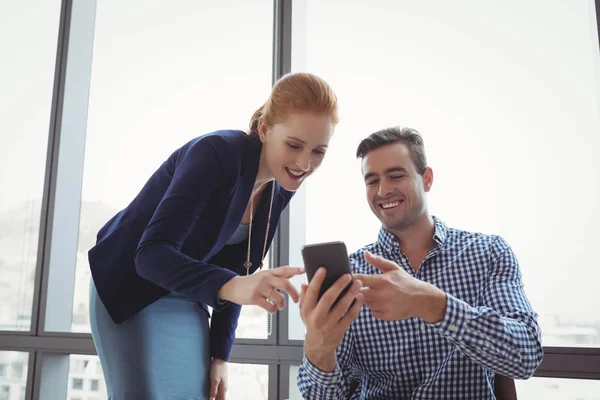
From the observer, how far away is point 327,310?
101cm

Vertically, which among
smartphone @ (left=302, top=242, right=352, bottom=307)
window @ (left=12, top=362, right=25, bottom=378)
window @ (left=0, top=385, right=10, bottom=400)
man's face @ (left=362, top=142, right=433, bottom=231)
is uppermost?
man's face @ (left=362, top=142, right=433, bottom=231)

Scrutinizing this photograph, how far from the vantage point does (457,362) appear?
1267 mm

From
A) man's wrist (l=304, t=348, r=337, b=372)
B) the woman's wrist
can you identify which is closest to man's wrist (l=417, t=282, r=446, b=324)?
man's wrist (l=304, t=348, r=337, b=372)

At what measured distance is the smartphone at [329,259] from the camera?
3.18 feet

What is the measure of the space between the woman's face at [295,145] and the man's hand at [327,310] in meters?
0.38

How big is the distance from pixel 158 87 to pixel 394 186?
166 centimetres

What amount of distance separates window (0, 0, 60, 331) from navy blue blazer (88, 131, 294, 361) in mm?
1768

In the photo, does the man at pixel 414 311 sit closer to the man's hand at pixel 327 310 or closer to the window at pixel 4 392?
the man's hand at pixel 327 310

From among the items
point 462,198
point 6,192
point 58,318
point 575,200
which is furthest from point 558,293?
point 6,192

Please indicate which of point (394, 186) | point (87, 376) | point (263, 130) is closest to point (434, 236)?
point (394, 186)

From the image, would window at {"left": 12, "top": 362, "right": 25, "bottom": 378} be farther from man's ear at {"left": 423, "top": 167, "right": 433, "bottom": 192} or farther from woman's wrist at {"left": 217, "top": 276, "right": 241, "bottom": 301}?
man's ear at {"left": 423, "top": 167, "right": 433, "bottom": 192}

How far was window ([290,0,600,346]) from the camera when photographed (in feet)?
5.86

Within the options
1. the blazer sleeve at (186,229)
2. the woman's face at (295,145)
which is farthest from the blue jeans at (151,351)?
the woman's face at (295,145)

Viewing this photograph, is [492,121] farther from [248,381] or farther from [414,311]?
[248,381]
